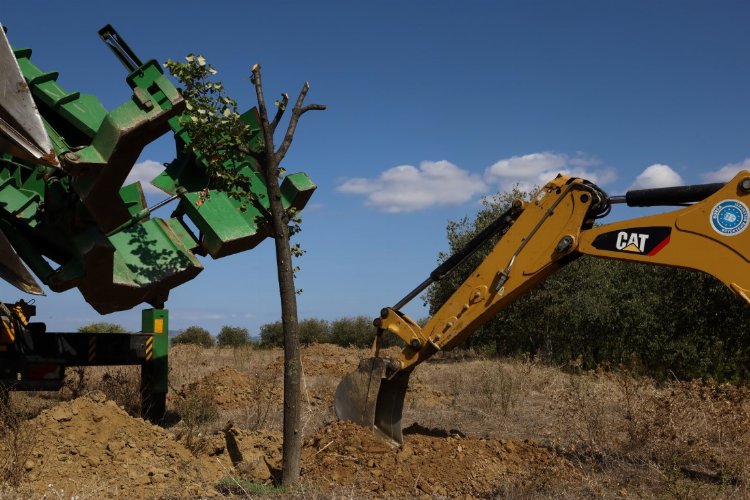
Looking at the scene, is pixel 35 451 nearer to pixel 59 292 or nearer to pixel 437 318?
pixel 59 292

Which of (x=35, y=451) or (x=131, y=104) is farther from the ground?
(x=131, y=104)

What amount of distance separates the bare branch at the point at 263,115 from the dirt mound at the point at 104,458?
2915 mm

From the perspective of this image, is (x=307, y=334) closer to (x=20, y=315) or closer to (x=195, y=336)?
(x=195, y=336)

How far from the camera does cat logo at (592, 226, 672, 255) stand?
6.76 meters

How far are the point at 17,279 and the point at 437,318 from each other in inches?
178

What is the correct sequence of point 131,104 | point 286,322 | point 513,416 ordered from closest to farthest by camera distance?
point 286,322 < point 131,104 < point 513,416

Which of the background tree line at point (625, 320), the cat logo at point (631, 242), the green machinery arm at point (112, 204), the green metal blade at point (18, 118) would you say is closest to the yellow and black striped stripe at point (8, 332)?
the green machinery arm at point (112, 204)

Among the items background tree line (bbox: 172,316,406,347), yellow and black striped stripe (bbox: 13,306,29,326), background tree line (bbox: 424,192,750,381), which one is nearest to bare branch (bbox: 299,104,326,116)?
yellow and black striped stripe (bbox: 13,306,29,326)

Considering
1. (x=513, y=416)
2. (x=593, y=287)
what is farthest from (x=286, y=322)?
(x=593, y=287)

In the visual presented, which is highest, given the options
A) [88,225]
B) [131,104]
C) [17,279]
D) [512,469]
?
[131,104]

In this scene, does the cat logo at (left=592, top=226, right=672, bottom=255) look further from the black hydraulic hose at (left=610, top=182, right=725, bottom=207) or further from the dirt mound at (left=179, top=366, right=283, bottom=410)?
the dirt mound at (left=179, top=366, right=283, bottom=410)

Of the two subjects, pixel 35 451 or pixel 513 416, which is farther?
pixel 513 416

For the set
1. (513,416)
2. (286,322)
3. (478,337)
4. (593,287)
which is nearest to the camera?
(286,322)

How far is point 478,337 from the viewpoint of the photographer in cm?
2934
